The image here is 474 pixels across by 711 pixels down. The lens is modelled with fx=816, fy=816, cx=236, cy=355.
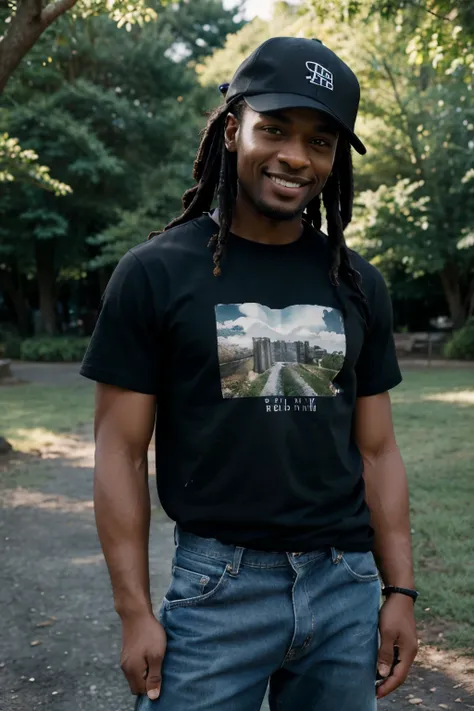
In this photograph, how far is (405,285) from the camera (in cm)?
3081

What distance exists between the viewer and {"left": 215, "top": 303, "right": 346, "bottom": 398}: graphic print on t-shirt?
73.4 inches

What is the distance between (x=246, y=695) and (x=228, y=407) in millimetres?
654

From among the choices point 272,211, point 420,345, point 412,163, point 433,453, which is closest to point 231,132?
point 272,211

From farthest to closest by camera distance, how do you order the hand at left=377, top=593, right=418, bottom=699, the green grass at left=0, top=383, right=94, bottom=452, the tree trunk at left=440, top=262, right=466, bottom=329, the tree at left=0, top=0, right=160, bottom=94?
the tree trunk at left=440, top=262, right=466, bottom=329
the green grass at left=0, top=383, right=94, bottom=452
the tree at left=0, top=0, right=160, bottom=94
the hand at left=377, top=593, right=418, bottom=699

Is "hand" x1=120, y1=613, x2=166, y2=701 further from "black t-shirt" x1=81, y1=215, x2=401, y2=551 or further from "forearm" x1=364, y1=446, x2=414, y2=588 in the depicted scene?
"forearm" x1=364, y1=446, x2=414, y2=588

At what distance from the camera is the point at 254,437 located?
6.00 feet

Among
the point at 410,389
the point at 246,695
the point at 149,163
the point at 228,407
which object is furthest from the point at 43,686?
the point at 149,163

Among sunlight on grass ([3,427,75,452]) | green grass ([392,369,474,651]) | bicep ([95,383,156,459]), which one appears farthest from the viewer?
sunlight on grass ([3,427,75,452])

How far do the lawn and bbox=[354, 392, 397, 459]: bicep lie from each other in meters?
2.66

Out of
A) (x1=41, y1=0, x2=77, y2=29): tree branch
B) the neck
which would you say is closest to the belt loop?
the neck

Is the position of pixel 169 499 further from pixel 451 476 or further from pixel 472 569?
pixel 451 476

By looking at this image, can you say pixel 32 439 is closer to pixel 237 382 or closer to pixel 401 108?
pixel 237 382

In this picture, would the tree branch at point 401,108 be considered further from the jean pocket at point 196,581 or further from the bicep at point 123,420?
the jean pocket at point 196,581

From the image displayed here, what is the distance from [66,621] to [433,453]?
5.86 meters
